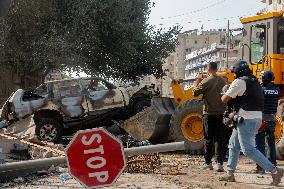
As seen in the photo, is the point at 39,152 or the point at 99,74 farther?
the point at 99,74

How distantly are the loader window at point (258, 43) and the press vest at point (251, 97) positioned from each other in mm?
3825

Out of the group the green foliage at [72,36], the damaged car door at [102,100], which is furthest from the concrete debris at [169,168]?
the green foliage at [72,36]

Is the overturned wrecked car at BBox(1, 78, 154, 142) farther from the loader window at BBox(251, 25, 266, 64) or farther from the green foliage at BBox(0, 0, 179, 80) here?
the green foliage at BBox(0, 0, 179, 80)

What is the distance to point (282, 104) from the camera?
969 centimetres

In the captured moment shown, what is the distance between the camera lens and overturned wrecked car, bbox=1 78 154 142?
12.9m

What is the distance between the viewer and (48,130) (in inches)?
503

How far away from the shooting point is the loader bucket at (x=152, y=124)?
10.9m

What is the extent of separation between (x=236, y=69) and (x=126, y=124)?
4.84m

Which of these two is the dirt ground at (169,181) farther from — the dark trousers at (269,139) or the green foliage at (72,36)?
the green foliage at (72,36)

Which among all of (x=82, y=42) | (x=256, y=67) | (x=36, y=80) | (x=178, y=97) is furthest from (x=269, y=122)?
(x=36, y=80)

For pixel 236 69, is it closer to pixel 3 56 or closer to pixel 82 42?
pixel 82 42

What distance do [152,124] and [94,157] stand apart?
7.57 meters

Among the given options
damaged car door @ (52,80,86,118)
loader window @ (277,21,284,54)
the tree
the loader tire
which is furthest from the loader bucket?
the tree

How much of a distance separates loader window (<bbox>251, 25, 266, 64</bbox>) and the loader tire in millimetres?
1699
